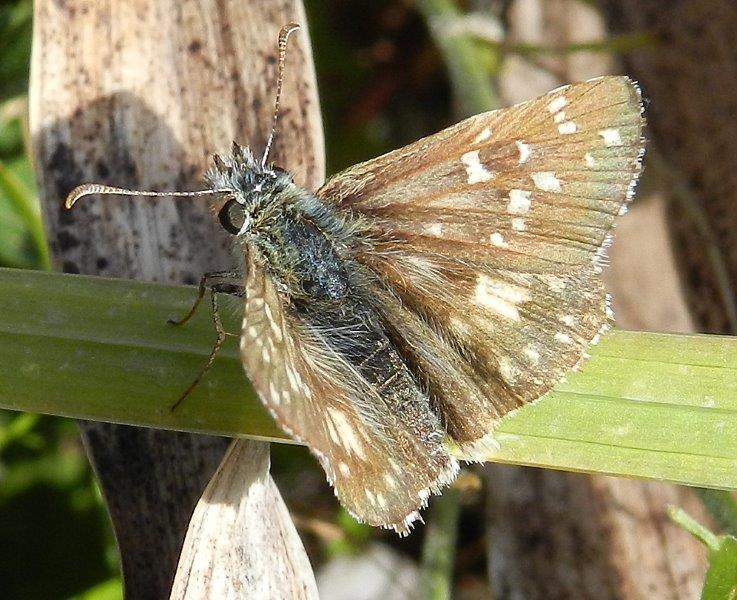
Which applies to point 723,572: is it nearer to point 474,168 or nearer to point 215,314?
point 474,168

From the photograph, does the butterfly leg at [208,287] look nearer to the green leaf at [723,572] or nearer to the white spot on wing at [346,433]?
the white spot on wing at [346,433]

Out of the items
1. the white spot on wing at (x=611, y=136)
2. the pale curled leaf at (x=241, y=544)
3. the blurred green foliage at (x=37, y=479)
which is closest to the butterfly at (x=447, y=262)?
the white spot on wing at (x=611, y=136)

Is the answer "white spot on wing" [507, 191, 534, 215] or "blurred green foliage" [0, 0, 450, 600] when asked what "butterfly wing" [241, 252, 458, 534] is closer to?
"white spot on wing" [507, 191, 534, 215]

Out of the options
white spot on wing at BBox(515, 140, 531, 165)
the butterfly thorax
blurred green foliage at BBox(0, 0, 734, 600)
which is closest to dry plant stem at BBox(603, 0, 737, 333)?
blurred green foliage at BBox(0, 0, 734, 600)

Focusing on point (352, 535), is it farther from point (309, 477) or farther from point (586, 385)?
point (586, 385)

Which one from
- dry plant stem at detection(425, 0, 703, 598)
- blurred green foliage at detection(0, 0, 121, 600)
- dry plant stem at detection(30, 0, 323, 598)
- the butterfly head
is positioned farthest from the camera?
dry plant stem at detection(425, 0, 703, 598)

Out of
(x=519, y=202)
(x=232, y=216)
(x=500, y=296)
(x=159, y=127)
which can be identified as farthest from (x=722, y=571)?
(x=159, y=127)

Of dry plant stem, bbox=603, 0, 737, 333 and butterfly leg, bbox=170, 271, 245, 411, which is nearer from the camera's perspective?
butterfly leg, bbox=170, 271, 245, 411
